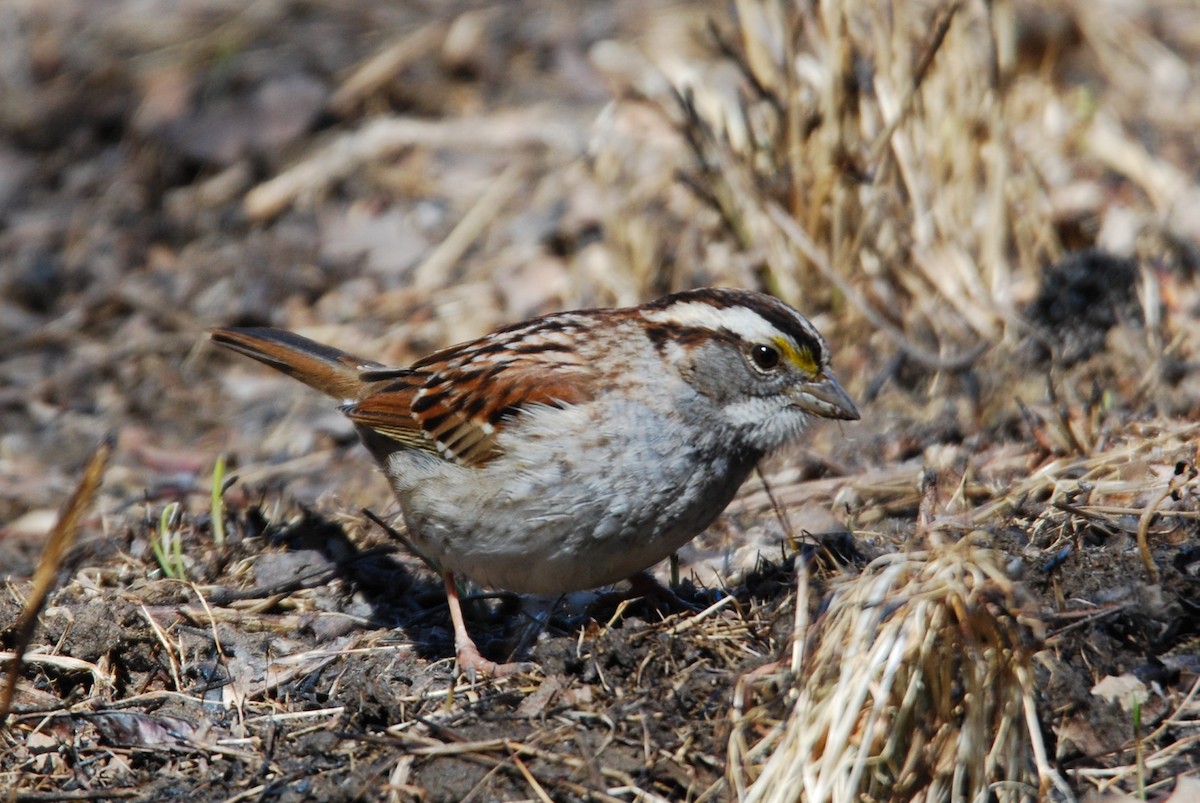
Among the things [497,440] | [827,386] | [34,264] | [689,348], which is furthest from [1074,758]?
[34,264]

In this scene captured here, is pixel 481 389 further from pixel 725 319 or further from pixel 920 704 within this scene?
pixel 920 704

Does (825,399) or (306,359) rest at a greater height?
(306,359)

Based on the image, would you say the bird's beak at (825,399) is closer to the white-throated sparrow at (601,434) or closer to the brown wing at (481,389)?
the white-throated sparrow at (601,434)

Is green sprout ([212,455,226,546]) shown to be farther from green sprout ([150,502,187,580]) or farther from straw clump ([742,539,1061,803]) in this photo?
straw clump ([742,539,1061,803])

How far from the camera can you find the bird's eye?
13.1 feet

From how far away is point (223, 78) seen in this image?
27.1 ft

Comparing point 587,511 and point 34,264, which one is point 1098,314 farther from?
point 34,264

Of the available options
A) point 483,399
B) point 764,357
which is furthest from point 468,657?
point 764,357

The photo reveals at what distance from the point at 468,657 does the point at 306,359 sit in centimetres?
143

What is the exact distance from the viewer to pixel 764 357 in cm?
401

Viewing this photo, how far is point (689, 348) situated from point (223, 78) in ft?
17.2

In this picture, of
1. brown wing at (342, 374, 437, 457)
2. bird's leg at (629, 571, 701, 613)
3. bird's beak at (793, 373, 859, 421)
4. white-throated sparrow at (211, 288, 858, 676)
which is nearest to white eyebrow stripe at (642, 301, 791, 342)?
white-throated sparrow at (211, 288, 858, 676)

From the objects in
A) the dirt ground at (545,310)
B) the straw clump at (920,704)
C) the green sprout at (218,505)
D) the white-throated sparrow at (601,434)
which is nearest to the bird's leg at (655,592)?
the dirt ground at (545,310)

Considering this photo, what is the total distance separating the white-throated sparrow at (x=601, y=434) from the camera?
380 centimetres
